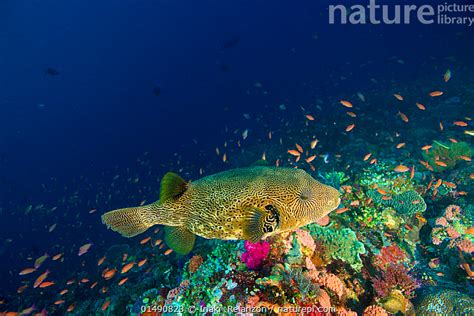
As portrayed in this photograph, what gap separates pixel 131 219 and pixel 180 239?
0.56 meters

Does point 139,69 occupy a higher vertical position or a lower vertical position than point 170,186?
higher

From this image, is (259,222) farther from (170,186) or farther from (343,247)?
(343,247)

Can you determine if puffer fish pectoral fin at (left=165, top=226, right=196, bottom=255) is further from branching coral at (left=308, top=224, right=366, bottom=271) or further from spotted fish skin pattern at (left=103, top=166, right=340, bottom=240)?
branching coral at (left=308, top=224, right=366, bottom=271)

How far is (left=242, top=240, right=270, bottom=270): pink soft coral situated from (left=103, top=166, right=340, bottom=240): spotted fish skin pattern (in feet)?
4.32

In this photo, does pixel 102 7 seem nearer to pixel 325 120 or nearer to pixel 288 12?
pixel 288 12

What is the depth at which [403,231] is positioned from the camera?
19.0 ft

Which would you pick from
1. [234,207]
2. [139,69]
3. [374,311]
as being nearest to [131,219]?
[234,207]

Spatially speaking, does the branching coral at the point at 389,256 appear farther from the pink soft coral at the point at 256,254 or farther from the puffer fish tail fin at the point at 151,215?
the puffer fish tail fin at the point at 151,215

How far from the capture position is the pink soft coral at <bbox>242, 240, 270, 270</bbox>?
3695mm

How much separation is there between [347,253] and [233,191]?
9.12 ft

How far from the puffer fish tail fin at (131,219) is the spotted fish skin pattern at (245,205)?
0.01 meters

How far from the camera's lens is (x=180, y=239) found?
2729 mm

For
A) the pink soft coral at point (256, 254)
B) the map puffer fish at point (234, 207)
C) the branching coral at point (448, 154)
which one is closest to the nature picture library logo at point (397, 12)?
the branching coral at point (448, 154)

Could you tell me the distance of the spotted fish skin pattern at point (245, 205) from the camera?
2.41 metres
